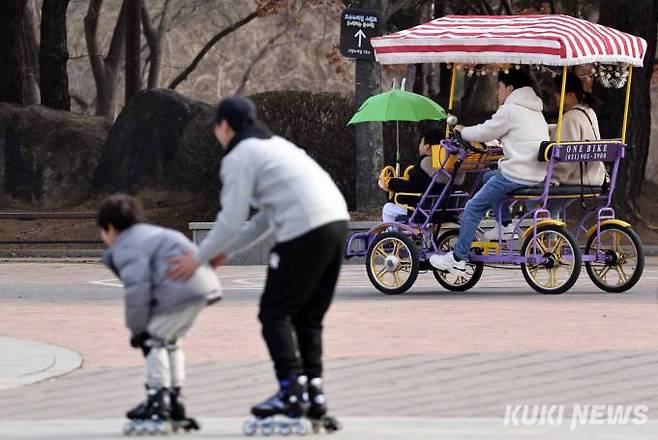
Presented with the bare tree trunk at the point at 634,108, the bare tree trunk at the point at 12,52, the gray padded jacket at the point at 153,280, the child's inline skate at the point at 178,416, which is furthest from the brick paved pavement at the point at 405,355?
the bare tree trunk at the point at 12,52

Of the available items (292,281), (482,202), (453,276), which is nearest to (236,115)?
(292,281)

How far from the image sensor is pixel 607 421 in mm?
8672

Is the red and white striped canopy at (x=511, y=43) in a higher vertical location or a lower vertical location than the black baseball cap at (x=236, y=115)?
lower

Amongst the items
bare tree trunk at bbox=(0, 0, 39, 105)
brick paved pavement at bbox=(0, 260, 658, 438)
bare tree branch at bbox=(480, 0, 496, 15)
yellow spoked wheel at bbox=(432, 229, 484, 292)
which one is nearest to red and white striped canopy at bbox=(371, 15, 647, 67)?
yellow spoked wheel at bbox=(432, 229, 484, 292)

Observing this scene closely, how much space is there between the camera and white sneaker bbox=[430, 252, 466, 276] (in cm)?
1580

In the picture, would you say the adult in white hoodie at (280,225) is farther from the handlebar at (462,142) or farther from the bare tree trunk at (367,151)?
the bare tree trunk at (367,151)

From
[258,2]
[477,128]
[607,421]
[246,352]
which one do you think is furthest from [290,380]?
[258,2]

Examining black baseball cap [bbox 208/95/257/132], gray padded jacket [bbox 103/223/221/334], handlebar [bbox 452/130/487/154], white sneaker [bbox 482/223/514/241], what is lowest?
white sneaker [bbox 482/223/514/241]

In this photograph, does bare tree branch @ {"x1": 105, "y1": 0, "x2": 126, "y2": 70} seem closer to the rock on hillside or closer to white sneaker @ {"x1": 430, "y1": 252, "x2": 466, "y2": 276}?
the rock on hillside

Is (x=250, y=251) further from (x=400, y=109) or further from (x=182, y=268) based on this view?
(x=182, y=268)

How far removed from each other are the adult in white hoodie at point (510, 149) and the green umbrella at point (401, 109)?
1.66m

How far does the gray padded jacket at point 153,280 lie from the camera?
7977mm

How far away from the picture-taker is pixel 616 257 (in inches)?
631

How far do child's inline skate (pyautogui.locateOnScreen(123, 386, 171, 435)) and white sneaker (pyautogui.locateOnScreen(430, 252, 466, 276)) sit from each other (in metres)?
7.85
